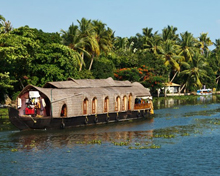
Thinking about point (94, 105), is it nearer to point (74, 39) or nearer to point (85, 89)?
point (85, 89)

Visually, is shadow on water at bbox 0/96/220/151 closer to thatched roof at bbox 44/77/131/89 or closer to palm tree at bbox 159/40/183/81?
thatched roof at bbox 44/77/131/89

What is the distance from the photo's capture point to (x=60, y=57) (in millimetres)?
49281

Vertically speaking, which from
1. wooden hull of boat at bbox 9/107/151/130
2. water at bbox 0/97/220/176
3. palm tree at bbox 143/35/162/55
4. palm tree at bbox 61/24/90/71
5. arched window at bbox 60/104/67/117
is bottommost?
→ water at bbox 0/97/220/176

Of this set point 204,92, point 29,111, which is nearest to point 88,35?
point 29,111

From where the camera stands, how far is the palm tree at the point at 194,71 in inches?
3521

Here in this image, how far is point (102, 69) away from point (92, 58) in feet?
9.71

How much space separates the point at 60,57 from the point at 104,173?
98.4ft

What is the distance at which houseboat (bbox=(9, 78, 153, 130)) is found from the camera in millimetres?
32000

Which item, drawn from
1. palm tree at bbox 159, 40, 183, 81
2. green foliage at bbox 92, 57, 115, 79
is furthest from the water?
palm tree at bbox 159, 40, 183, 81

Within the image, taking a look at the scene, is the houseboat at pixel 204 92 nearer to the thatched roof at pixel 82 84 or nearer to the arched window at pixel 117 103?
the thatched roof at pixel 82 84

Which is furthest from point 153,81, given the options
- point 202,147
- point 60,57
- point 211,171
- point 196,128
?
point 211,171

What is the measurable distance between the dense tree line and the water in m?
13.3

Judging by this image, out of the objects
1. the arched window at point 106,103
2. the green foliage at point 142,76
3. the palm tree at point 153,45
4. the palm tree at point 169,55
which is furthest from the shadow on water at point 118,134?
the palm tree at point 153,45

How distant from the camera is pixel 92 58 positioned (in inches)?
2574
